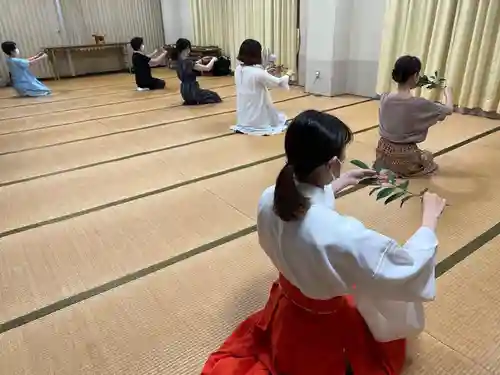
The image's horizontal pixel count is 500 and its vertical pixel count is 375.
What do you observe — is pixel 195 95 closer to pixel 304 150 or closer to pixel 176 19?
pixel 176 19

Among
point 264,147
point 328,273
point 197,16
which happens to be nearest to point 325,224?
point 328,273

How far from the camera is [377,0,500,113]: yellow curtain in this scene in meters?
3.76

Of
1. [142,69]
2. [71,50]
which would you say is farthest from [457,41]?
[71,50]

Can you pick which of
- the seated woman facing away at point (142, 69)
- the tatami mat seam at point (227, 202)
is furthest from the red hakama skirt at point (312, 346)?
the seated woman facing away at point (142, 69)

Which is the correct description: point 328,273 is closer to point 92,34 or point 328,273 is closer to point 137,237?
point 137,237

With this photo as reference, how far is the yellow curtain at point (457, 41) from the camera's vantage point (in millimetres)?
3756

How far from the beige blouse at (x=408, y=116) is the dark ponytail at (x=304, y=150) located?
1.76 m

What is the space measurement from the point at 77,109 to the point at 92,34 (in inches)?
131

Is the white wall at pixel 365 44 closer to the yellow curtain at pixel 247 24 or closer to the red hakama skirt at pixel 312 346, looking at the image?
the yellow curtain at pixel 247 24

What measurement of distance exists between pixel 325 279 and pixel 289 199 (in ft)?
0.71

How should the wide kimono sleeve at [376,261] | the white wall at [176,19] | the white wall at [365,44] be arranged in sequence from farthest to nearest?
the white wall at [176,19]
the white wall at [365,44]
the wide kimono sleeve at [376,261]

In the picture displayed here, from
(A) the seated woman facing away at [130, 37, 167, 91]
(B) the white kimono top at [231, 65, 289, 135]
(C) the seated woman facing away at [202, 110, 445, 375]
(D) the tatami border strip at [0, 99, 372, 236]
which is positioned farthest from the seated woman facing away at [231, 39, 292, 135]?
(C) the seated woman facing away at [202, 110, 445, 375]

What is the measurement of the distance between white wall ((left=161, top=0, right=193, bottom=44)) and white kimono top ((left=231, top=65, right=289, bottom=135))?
468 centimetres

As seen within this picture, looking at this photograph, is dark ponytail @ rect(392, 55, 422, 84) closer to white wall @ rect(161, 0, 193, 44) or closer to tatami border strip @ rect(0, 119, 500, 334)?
tatami border strip @ rect(0, 119, 500, 334)
